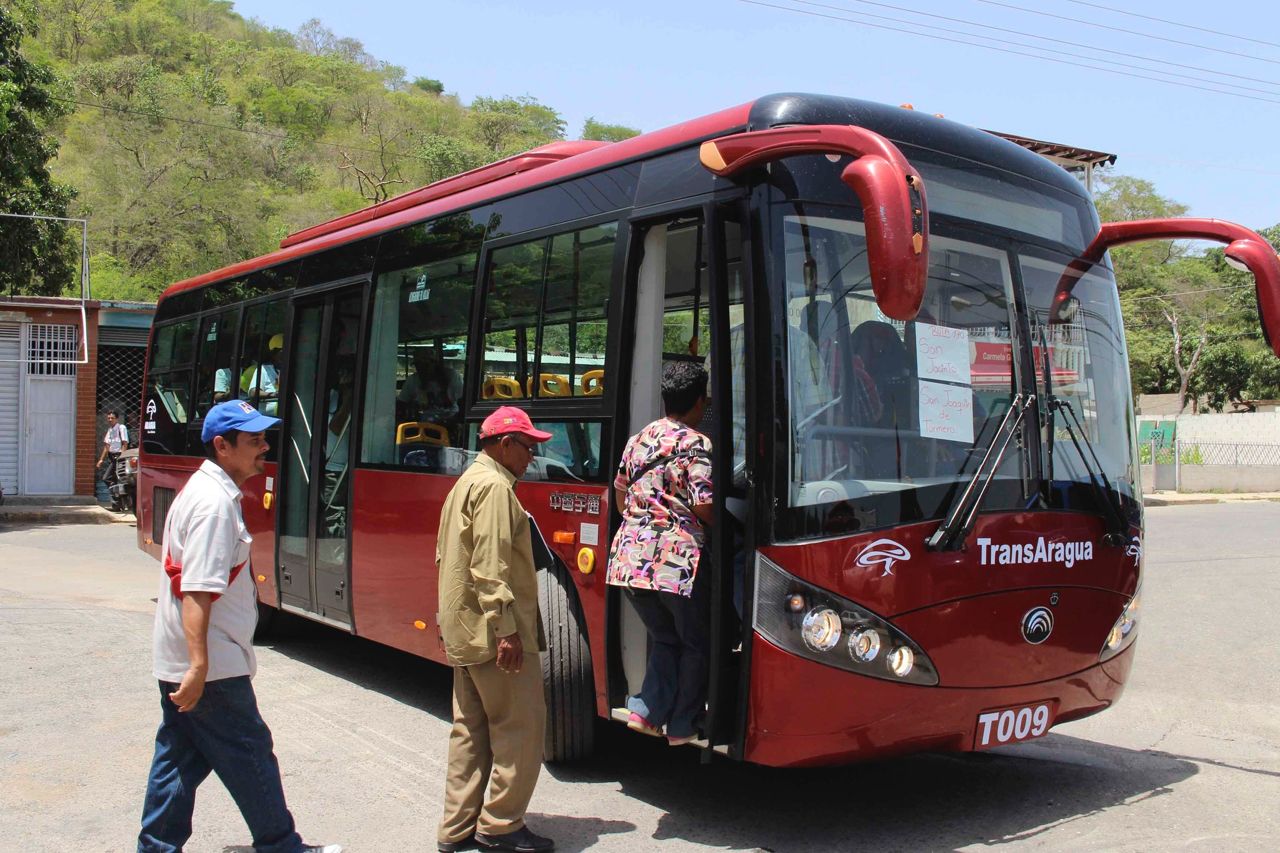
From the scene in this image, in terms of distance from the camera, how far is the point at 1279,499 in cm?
2869

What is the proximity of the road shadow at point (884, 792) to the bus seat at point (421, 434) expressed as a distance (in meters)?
1.84

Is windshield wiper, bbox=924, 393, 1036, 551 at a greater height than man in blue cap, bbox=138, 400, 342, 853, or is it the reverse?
windshield wiper, bbox=924, 393, 1036, 551

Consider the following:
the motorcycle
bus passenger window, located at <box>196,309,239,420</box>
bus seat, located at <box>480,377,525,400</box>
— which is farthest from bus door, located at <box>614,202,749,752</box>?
the motorcycle

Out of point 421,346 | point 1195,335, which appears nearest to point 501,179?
point 421,346

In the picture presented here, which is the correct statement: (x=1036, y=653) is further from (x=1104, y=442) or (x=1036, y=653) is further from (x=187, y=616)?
(x=187, y=616)

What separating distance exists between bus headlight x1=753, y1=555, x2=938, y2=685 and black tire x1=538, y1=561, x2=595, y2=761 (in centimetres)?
123

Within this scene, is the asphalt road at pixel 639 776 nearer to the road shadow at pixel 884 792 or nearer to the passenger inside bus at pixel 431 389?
the road shadow at pixel 884 792

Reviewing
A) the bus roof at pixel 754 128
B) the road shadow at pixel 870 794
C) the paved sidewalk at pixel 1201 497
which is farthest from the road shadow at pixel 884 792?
the paved sidewalk at pixel 1201 497

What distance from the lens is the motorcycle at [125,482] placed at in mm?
19734

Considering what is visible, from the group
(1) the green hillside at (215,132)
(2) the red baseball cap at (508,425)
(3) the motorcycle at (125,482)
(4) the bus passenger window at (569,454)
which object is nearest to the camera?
(2) the red baseball cap at (508,425)

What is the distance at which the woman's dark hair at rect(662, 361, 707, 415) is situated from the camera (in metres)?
4.79

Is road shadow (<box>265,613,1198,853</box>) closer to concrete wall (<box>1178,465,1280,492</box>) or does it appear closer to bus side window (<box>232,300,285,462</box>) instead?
bus side window (<box>232,300,285,462</box>)

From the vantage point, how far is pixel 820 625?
4.34 meters

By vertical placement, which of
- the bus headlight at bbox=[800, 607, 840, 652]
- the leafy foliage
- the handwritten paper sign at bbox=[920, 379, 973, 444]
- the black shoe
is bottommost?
the black shoe
